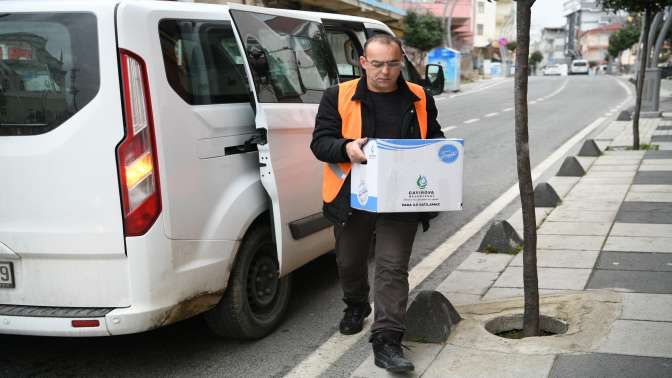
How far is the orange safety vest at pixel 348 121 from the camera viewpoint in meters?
3.48

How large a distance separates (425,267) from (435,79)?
5.10 ft

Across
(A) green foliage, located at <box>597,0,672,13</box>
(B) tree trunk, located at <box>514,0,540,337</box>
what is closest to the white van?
(B) tree trunk, located at <box>514,0,540,337</box>

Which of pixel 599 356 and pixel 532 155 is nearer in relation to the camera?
pixel 599 356

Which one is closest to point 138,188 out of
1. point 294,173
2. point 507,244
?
point 294,173

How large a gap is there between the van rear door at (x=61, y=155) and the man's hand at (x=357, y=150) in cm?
102

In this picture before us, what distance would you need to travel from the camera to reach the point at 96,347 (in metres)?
4.05

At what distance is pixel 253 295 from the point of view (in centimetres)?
403

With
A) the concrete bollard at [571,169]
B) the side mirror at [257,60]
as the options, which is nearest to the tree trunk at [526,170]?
the side mirror at [257,60]

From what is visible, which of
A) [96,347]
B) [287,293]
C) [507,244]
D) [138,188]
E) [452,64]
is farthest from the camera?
[452,64]

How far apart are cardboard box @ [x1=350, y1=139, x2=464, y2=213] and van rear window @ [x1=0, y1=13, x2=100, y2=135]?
4.17 feet

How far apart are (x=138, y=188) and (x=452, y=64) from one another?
38.5 metres

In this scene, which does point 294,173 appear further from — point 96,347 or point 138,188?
point 96,347

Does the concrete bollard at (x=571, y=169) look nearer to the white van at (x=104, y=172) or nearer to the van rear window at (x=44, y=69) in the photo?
the white van at (x=104, y=172)

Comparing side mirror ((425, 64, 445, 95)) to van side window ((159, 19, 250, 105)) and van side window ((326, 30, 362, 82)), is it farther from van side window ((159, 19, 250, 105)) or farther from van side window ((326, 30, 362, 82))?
van side window ((159, 19, 250, 105))
